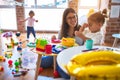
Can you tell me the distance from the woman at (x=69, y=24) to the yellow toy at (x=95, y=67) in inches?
48.3

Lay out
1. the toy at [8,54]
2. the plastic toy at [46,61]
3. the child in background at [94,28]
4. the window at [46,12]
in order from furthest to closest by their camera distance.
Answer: the window at [46,12]
the toy at [8,54]
the plastic toy at [46,61]
the child in background at [94,28]

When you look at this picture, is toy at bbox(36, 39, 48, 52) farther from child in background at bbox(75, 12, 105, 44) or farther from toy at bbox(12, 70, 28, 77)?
toy at bbox(12, 70, 28, 77)

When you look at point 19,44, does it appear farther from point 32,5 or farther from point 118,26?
point 118,26

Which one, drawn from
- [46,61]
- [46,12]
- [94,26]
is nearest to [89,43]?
[94,26]

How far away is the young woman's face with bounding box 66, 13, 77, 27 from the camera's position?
72.9 inches

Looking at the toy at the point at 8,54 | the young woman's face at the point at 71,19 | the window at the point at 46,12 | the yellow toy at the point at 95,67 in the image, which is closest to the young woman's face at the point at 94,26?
the young woman's face at the point at 71,19

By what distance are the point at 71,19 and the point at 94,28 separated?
1.17 feet

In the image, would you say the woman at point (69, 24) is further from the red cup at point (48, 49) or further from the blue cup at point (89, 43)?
the blue cup at point (89, 43)

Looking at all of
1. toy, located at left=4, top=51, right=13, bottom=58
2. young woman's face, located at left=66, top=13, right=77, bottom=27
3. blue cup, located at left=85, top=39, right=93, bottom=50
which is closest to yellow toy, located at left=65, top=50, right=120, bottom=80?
blue cup, located at left=85, top=39, right=93, bottom=50

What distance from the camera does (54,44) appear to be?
71.2 inches

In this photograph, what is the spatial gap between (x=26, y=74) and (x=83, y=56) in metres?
1.57

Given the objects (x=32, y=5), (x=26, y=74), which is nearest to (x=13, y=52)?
(x=26, y=74)

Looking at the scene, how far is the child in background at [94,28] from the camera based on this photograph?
1556mm

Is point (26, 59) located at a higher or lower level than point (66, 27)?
lower
